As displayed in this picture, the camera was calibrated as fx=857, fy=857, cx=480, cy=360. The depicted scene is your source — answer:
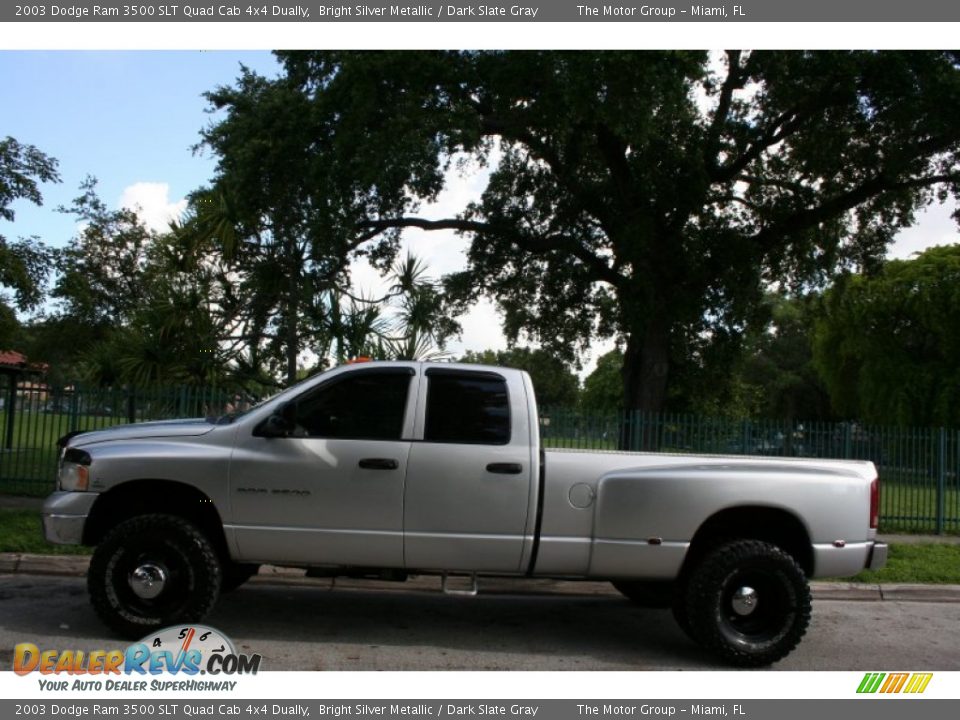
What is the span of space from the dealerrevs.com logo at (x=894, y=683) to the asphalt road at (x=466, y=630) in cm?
22

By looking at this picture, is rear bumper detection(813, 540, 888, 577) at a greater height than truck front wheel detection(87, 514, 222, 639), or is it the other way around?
rear bumper detection(813, 540, 888, 577)

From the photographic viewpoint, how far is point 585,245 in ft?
65.5

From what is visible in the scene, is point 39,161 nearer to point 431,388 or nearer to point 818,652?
point 431,388

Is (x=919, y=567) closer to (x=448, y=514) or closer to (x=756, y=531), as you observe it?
(x=756, y=531)

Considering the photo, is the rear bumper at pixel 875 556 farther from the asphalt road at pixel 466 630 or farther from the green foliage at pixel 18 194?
the green foliage at pixel 18 194

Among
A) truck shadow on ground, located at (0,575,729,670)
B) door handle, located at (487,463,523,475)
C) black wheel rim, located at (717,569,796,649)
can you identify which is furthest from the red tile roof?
black wheel rim, located at (717,569,796,649)

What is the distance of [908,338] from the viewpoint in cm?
3619

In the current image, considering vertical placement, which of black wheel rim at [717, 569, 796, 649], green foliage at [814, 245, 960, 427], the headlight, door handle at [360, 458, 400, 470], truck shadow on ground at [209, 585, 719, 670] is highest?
green foliage at [814, 245, 960, 427]

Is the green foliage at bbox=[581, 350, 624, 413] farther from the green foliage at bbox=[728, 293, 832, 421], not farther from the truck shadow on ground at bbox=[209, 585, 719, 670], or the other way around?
the truck shadow on ground at bbox=[209, 585, 719, 670]

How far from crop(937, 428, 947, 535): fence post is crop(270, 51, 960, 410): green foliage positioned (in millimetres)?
4943

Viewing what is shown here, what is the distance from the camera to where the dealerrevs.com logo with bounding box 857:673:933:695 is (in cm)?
561

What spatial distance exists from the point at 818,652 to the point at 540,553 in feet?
7.84

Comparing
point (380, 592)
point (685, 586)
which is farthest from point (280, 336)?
point (685, 586)

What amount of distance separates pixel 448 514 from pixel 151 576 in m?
2.08
